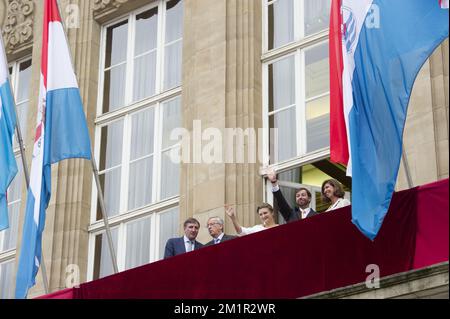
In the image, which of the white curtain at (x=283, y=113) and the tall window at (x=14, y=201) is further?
the tall window at (x=14, y=201)

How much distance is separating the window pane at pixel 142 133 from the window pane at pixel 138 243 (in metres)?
1.18

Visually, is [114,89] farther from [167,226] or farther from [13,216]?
[167,226]

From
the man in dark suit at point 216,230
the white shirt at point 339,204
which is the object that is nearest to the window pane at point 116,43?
the man in dark suit at point 216,230

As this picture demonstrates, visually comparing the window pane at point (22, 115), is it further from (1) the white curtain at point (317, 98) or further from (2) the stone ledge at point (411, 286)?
(2) the stone ledge at point (411, 286)

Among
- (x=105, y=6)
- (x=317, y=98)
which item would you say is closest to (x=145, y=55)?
(x=105, y=6)

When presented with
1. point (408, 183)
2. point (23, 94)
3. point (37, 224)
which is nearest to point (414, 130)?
point (408, 183)

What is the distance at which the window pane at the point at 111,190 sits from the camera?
72.1ft

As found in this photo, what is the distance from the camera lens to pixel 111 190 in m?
22.2

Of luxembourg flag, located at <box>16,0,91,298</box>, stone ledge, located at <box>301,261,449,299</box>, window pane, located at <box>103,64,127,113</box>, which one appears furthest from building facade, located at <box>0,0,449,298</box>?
stone ledge, located at <box>301,261,449,299</box>

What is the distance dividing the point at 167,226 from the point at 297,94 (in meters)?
2.87

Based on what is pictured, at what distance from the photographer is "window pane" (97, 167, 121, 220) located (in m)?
22.0

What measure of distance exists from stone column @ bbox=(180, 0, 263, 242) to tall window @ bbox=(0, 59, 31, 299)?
3.75 meters
